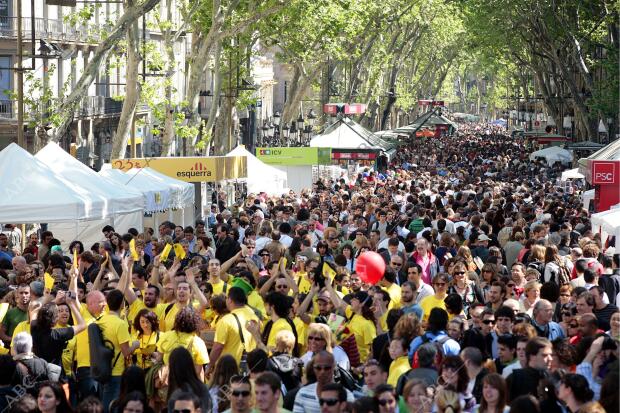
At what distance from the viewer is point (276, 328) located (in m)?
10.4

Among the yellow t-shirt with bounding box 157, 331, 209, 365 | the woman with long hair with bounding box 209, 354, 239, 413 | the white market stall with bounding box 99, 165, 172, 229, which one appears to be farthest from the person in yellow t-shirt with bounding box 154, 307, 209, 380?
the white market stall with bounding box 99, 165, 172, 229

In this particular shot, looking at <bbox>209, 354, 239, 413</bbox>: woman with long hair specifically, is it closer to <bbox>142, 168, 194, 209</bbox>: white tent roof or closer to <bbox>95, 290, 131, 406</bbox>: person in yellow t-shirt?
<bbox>95, 290, 131, 406</bbox>: person in yellow t-shirt

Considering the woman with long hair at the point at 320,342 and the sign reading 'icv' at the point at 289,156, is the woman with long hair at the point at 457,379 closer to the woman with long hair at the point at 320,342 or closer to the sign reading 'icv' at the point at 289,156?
the woman with long hair at the point at 320,342

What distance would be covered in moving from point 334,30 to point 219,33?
10.9 m

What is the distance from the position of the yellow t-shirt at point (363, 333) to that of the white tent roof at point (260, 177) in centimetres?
1979

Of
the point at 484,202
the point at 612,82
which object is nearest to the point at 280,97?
the point at 612,82

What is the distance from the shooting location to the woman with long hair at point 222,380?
881 centimetres

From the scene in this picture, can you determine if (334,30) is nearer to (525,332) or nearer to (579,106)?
(579,106)

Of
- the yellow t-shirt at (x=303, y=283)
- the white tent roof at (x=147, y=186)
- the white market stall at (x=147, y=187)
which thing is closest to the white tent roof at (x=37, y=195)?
the white market stall at (x=147, y=187)

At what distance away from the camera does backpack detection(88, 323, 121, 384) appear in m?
10.1

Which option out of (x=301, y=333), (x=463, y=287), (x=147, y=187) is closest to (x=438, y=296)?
(x=463, y=287)

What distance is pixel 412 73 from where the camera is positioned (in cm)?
9256

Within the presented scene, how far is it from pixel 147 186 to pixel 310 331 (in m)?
12.3

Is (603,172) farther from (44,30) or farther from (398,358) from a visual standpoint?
(44,30)
